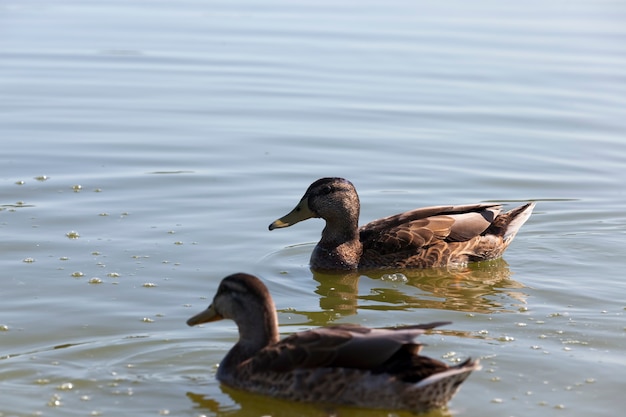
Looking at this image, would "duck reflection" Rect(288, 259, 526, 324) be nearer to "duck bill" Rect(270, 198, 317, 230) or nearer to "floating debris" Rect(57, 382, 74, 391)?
"duck bill" Rect(270, 198, 317, 230)

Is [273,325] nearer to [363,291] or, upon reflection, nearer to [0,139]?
[363,291]

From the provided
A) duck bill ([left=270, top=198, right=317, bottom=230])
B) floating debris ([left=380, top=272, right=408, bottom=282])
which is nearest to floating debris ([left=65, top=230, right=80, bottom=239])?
duck bill ([left=270, top=198, right=317, bottom=230])

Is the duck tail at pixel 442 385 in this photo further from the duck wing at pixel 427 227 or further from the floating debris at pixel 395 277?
the duck wing at pixel 427 227

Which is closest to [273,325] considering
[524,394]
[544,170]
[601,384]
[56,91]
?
[524,394]

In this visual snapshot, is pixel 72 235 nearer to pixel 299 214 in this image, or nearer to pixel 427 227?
pixel 299 214

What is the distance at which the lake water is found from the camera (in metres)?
8.69

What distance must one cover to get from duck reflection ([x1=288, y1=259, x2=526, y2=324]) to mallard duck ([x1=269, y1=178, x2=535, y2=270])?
12 cm

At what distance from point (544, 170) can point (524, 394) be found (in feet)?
23.4

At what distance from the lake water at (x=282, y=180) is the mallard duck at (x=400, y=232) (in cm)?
22

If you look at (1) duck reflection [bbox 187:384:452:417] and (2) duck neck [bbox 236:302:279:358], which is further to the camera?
(2) duck neck [bbox 236:302:279:358]

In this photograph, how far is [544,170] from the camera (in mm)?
14977

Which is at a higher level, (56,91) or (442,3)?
(442,3)

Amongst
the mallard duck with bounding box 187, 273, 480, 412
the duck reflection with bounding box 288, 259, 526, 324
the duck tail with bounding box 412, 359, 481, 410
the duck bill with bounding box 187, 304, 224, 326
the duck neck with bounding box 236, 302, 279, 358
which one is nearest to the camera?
the duck tail with bounding box 412, 359, 481, 410

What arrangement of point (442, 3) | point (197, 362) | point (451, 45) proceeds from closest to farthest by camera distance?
point (197, 362)
point (451, 45)
point (442, 3)
